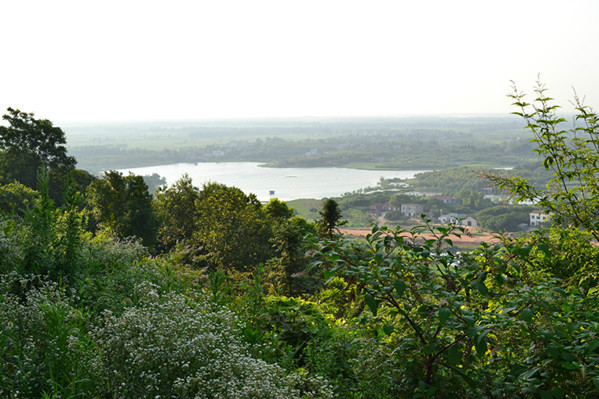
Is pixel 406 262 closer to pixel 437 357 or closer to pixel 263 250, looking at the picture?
pixel 437 357

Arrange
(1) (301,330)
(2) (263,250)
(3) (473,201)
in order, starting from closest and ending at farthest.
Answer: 1. (1) (301,330)
2. (2) (263,250)
3. (3) (473,201)

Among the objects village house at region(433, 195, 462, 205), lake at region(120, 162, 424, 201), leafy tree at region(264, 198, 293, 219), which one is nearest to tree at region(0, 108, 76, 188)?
leafy tree at region(264, 198, 293, 219)

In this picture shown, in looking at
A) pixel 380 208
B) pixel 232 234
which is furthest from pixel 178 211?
pixel 380 208

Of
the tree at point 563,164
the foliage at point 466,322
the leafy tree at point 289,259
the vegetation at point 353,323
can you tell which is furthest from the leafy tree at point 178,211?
the foliage at point 466,322

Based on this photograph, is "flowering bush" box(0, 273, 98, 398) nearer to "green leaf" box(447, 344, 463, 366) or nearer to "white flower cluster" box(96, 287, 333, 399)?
"white flower cluster" box(96, 287, 333, 399)

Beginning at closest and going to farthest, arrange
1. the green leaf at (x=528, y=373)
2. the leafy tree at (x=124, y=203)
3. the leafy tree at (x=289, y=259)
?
the green leaf at (x=528, y=373) < the leafy tree at (x=289, y=259) < the leafy tree at (x=124, y=203)

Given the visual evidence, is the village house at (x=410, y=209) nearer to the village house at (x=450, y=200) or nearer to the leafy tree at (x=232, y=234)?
the village house at (x=450, y=200)

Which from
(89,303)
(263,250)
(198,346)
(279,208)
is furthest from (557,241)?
(279,208)
